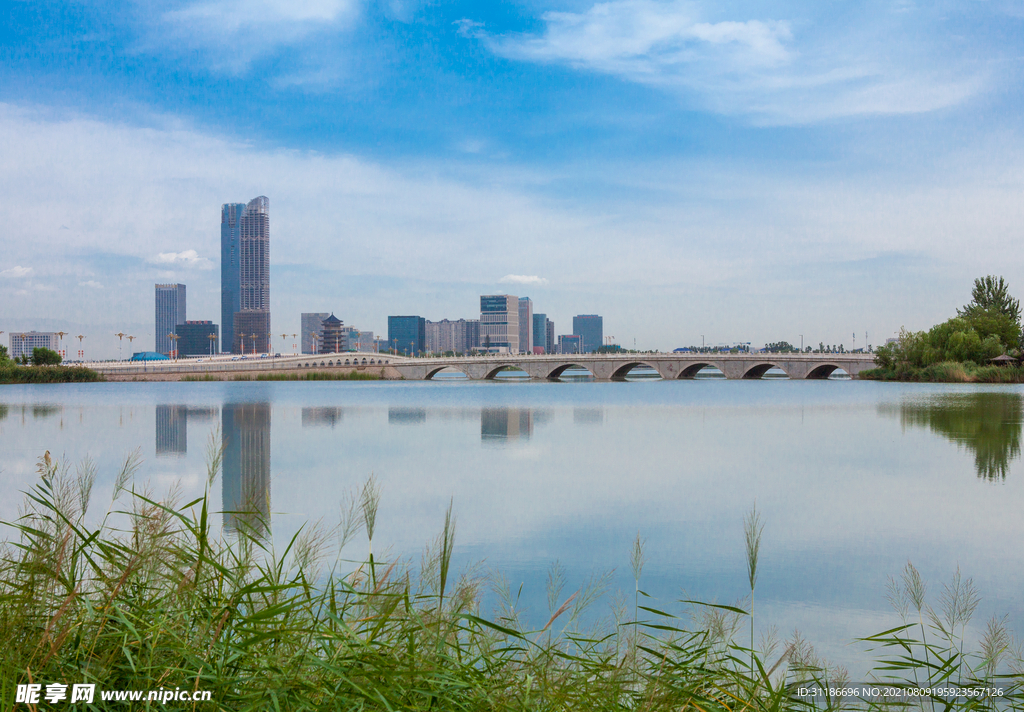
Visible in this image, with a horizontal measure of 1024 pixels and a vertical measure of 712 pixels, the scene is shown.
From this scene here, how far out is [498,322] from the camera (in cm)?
17838

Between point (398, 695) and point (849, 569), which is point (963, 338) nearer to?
point (849, 569)

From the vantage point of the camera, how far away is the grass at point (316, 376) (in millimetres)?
84375

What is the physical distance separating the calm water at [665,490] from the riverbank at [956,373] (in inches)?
1311

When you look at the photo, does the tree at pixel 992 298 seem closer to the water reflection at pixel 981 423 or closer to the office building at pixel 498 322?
the water reflection at pixel 981 423

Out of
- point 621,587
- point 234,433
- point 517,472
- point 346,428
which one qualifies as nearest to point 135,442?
point 234,433

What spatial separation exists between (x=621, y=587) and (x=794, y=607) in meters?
1.44

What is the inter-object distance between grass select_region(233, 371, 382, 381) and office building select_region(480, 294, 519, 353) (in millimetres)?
88345

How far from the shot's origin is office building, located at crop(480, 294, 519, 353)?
177625mm

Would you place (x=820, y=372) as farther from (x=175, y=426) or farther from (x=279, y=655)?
(x=279, y=655)

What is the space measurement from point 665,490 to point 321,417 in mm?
18474

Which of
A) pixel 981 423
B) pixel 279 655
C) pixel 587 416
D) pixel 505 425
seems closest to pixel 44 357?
pixel 587 416

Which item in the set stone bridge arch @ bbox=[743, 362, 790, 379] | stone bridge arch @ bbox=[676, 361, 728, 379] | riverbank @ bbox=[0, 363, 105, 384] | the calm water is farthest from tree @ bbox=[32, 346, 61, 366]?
stone bridge arch @ bbox=[743, 362, 790, 379]

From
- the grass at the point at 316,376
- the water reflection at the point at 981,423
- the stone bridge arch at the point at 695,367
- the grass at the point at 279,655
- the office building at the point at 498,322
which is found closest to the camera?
the grass at the point at 279,655

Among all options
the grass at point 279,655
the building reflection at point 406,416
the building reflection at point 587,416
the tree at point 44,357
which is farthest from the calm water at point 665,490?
the tree at point 44,357
